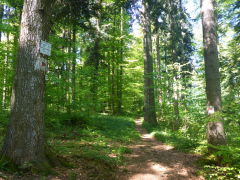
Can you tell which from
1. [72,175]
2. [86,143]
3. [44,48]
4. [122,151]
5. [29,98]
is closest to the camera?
[29,98]

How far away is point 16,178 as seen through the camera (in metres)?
2.42

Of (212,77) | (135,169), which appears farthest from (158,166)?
(212,77)

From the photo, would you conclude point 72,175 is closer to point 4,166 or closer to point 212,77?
point 4,166

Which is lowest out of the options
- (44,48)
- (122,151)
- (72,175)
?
(122,151)

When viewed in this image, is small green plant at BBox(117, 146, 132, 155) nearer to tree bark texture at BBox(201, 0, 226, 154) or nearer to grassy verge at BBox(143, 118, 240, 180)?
grassy verge at BBox(143, 118, 240, 180)

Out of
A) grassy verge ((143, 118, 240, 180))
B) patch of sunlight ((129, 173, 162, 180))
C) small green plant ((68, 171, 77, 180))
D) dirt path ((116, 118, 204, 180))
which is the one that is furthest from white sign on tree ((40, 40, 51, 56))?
grassy verge ((143, 118, 240, 180))

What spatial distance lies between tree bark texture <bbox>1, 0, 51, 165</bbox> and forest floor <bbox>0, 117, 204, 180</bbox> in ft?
1.52

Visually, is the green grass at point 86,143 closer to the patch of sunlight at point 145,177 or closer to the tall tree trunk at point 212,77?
the patch of sunlight at point 145,177

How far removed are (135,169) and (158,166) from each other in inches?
32.8

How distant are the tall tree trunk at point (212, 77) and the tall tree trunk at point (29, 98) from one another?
476 centimetres

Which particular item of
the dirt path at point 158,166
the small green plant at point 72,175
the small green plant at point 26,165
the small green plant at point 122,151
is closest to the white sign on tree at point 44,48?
the small green plant at point 26,165

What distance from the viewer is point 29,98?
2.93m

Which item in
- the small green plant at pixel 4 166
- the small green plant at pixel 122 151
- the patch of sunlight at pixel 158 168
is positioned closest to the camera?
the small green plant at pixel 4 166

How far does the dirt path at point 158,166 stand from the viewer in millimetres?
3896
